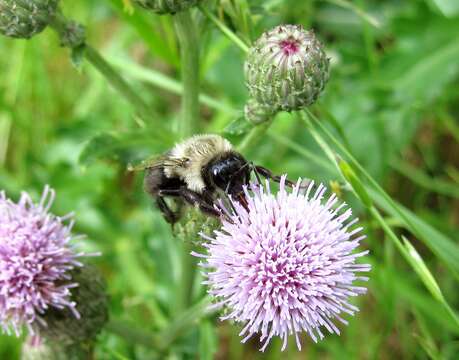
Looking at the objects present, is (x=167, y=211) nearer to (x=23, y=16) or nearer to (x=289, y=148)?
(x=23, y=16)

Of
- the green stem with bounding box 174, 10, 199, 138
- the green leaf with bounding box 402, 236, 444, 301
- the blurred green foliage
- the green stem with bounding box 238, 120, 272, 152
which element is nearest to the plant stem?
the green stem with bounding box 174, 10, 199, 138

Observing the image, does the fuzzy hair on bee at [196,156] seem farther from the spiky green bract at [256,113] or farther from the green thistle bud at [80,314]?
the green thistle bud at [80,314]

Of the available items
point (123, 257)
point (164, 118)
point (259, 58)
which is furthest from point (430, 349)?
point (164, 118)

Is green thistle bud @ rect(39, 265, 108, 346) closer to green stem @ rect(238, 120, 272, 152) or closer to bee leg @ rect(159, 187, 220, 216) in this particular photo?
bee leg @ rect(159, 187, 220, 216)

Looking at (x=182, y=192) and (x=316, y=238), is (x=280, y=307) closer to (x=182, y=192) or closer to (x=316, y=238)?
(x=316, y=238)

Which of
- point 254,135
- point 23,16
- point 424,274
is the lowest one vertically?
point 424,274

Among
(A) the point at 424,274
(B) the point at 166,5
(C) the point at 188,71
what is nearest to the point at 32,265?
(C) the point at 188,71

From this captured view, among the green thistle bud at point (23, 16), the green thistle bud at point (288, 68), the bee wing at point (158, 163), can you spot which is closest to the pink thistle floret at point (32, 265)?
the bee wing at point (158, 163)
